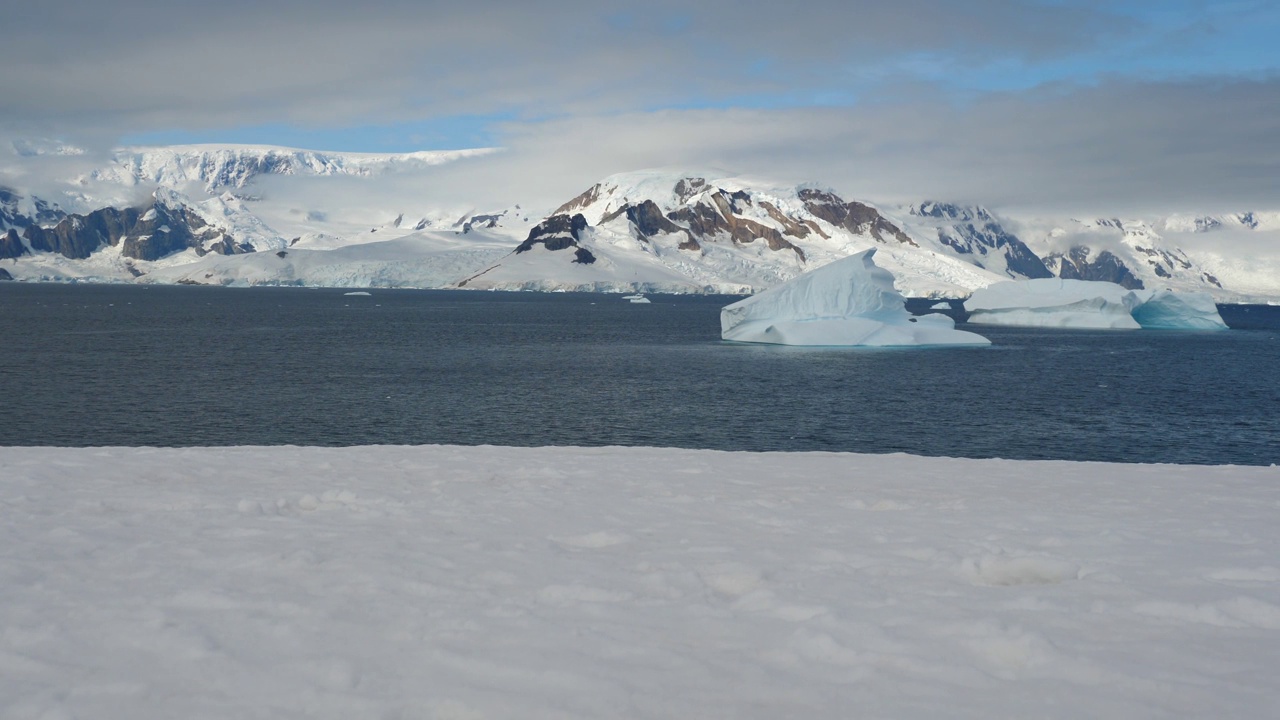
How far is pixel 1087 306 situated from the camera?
111375mm

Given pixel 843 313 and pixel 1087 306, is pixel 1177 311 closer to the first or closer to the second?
pixel 1087 306

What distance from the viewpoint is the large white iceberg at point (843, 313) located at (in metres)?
77.2

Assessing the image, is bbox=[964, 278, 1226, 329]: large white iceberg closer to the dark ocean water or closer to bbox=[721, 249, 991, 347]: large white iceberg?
the dark ocean water

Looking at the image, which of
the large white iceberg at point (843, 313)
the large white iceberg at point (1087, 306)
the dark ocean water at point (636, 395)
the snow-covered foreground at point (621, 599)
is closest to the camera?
the snow-covered foreground at point (621, 599)

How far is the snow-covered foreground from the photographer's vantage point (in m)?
6.36

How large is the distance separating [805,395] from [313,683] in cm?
4382

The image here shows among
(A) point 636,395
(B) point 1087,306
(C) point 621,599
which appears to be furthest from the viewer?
(B) point 1087,306

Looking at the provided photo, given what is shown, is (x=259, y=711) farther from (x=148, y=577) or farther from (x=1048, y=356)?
(x=1048, y=356)

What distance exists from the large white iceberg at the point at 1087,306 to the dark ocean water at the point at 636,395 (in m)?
19.3

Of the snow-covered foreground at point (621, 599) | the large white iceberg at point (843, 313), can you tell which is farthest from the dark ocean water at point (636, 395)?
the snow-covered foreground at point (621, 599)

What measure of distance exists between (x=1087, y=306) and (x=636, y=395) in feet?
267

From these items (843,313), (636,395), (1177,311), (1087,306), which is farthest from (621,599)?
(1177,311)

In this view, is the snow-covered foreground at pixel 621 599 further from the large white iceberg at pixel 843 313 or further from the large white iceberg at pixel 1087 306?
the large white iceberg at pixel 1087 306

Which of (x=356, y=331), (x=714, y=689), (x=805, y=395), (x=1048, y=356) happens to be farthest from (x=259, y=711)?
(x=356, y=331)
